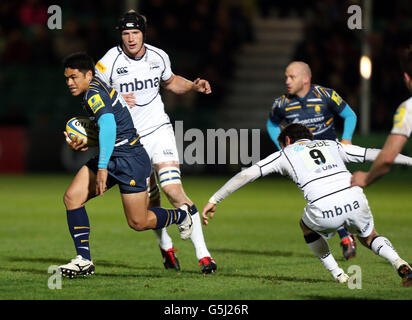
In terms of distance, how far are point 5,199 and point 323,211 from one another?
32.5 ft

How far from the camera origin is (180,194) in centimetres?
823

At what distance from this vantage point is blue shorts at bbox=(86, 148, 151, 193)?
764cm

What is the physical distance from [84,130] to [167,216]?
1086mm

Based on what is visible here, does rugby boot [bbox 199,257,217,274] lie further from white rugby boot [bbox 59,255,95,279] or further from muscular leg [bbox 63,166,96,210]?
muscular leg [bbox 63,166,96,210]

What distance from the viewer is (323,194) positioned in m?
7.04

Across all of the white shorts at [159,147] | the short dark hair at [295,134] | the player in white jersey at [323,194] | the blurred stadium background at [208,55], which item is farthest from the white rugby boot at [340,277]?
the blurred stadium background at [208,55]

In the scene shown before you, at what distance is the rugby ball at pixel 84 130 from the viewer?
7.82 meters

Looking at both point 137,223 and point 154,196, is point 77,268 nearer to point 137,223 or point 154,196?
point 137,223

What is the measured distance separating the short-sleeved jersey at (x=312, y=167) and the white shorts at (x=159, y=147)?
4.79 feet

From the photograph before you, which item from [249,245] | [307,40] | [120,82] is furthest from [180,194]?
[307,40]

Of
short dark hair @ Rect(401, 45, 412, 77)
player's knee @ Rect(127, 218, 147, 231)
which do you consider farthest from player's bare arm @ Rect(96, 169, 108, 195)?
short dark hair @ Rect(401, 45, 412, 77)

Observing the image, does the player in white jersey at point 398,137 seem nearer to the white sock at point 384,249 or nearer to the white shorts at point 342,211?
the white shorts at point 342,211

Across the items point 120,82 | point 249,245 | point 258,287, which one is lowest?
point 249,245
